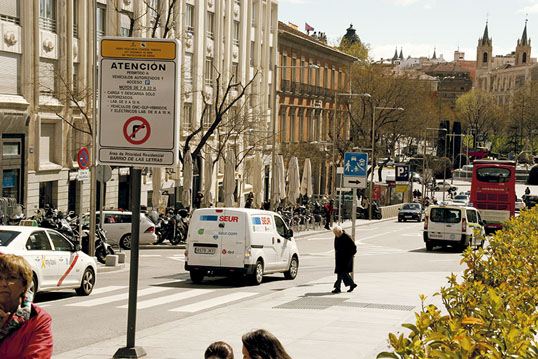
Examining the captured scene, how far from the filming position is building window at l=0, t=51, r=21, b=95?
34875mm

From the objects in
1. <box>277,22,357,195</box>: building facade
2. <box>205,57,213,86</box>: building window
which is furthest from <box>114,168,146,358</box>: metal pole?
<box>277,22,357,195</box>: building facade

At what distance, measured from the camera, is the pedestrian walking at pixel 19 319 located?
17.5 feet

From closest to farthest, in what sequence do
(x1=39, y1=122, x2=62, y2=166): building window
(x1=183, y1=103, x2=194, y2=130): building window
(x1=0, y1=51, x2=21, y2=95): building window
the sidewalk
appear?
1. the sidewalk
2. (x1=0, y1=51, x2=21, y2=95): building window
3. (x1=39, y1=122, x2=62, y2=166): building window
4. (x1=183, y1=103, x2=194, y2=130): building window

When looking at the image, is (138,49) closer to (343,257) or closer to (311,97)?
(343,257)

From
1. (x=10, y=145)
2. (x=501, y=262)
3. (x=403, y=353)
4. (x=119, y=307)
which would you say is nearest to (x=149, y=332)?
(x=119, y=307)

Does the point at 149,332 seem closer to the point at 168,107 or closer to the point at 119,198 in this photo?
the point at 168,107

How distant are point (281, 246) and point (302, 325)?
902cm

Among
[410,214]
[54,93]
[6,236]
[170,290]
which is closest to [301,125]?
[410,214]

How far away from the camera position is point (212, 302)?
18156 millimetres

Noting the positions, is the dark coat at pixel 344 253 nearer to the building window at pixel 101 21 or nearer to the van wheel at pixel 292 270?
the van wheel at pixel 292 270

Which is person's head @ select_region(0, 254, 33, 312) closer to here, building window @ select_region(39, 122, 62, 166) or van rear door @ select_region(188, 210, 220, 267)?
van rear door @ select_region(188, 210, 220, 267)

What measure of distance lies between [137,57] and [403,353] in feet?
20.6

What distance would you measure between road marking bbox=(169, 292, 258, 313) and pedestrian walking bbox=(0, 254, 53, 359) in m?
11.2

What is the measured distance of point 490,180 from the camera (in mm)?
50906
